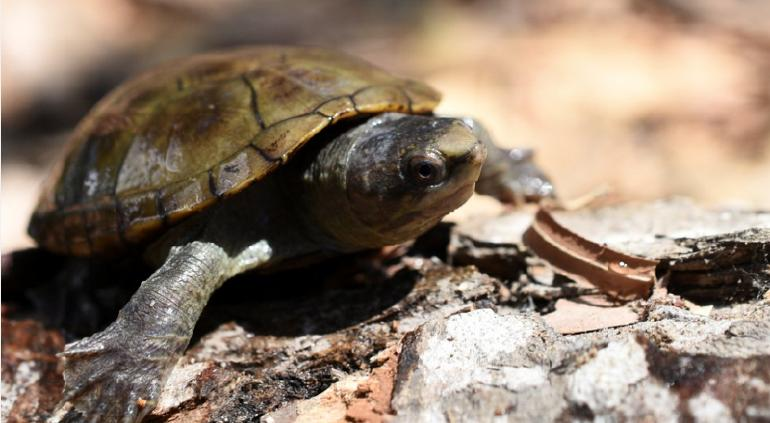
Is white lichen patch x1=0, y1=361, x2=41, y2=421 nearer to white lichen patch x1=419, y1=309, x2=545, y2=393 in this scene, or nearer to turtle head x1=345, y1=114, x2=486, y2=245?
turtle head x1=345, y1=114, x2=486, y2=245

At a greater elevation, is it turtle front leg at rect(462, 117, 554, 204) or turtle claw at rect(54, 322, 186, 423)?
turtle front leg at rect(462, 117, 554, 204)

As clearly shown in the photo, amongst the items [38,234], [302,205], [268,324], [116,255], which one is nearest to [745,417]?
[268,324]

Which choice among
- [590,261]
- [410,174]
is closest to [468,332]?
[410,174]

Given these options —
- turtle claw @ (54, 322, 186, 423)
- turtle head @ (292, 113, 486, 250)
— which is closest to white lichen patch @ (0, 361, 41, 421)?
turtle claw @ (54, 322, 186, 423)

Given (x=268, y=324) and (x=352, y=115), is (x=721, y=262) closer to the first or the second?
(x=352, y=115)

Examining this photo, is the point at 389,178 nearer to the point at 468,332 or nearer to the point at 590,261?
the point at 468,332
